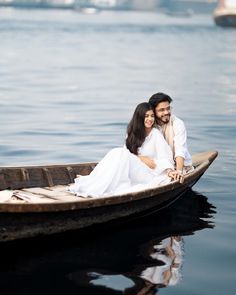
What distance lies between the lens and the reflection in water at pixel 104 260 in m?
8.23

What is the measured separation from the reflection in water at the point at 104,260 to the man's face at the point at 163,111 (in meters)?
1.26

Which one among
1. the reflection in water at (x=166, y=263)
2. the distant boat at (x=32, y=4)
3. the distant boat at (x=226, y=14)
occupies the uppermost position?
the distant boat at (x=32, y=4)

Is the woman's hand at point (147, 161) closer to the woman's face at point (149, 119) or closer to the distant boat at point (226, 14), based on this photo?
the woman's face at point (149, 119)

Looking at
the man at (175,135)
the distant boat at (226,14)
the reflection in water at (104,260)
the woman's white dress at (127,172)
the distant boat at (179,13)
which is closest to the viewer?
the reflection in water at (104,260)

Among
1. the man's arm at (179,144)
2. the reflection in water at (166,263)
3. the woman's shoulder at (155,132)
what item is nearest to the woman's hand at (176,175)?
the man's arm at (179,144)

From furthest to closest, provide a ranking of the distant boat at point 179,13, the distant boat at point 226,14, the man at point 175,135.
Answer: the distant boat at point 179,13, the distant boat at point 226,14, the man at point 175,135

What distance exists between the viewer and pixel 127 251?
30.7ft

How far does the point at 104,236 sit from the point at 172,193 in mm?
1267

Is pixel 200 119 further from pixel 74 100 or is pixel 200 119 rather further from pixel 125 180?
pixel 125 180

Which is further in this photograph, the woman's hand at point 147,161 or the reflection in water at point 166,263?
the woman's hand at point 147,161

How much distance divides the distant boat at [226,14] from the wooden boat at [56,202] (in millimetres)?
82855

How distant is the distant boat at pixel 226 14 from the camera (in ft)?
304

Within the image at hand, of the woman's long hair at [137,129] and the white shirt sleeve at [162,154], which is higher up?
the woman's long hair at [137,129]

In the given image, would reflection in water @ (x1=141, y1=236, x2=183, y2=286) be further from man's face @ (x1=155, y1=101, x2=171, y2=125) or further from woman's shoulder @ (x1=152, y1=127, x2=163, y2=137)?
man's face @ (x1=155, y1=101, x2=171, y2=125)
